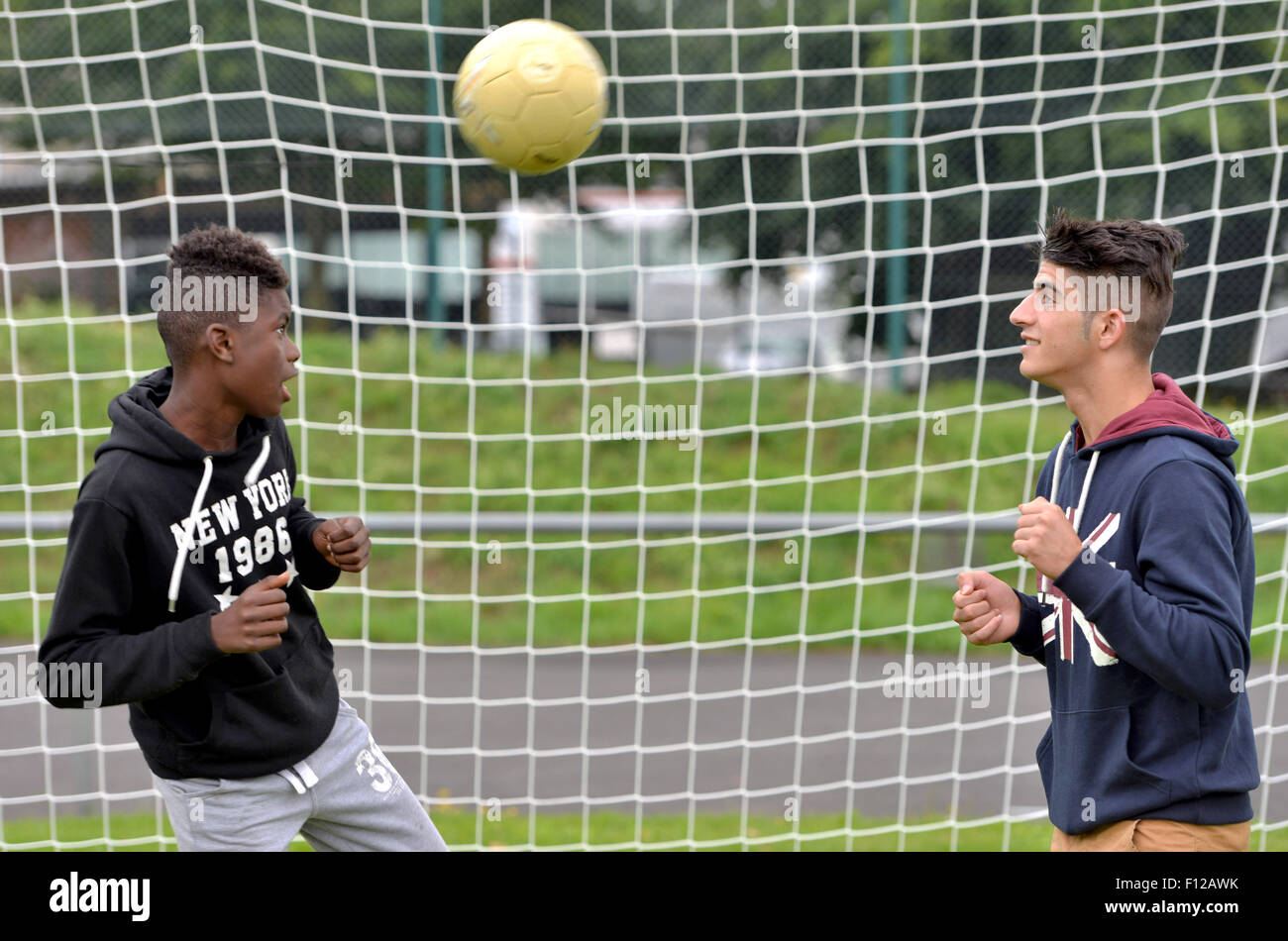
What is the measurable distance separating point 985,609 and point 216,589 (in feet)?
4.95

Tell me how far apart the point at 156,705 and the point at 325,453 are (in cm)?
524

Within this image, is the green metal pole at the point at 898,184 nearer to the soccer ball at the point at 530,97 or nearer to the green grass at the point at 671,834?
the green grass at the point at 671,834

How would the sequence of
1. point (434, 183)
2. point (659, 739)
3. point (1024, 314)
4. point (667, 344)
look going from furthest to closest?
point (667, 344) < point (434, 183) < point (659, 739) < point (1024, 314)

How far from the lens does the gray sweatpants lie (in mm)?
2631

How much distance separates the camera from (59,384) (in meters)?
8.05

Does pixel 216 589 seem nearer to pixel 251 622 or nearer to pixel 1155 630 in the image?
pixel 251 622

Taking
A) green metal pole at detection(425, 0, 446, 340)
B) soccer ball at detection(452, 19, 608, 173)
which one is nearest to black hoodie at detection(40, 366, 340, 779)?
soccer ball at detection(452, 19, 608, 173)

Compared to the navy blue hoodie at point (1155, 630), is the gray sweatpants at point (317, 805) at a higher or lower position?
lower

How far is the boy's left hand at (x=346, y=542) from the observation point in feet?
9.10

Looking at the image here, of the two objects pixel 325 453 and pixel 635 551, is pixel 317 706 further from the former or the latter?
pixel 325 453

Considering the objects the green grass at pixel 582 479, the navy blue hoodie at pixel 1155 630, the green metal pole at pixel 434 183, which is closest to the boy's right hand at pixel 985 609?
the navy blue hoodie at pixel 1155 630

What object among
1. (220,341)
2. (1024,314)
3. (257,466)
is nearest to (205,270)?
(220,341)

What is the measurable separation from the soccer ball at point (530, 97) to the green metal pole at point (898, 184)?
422cm

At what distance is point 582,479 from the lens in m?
7.68
